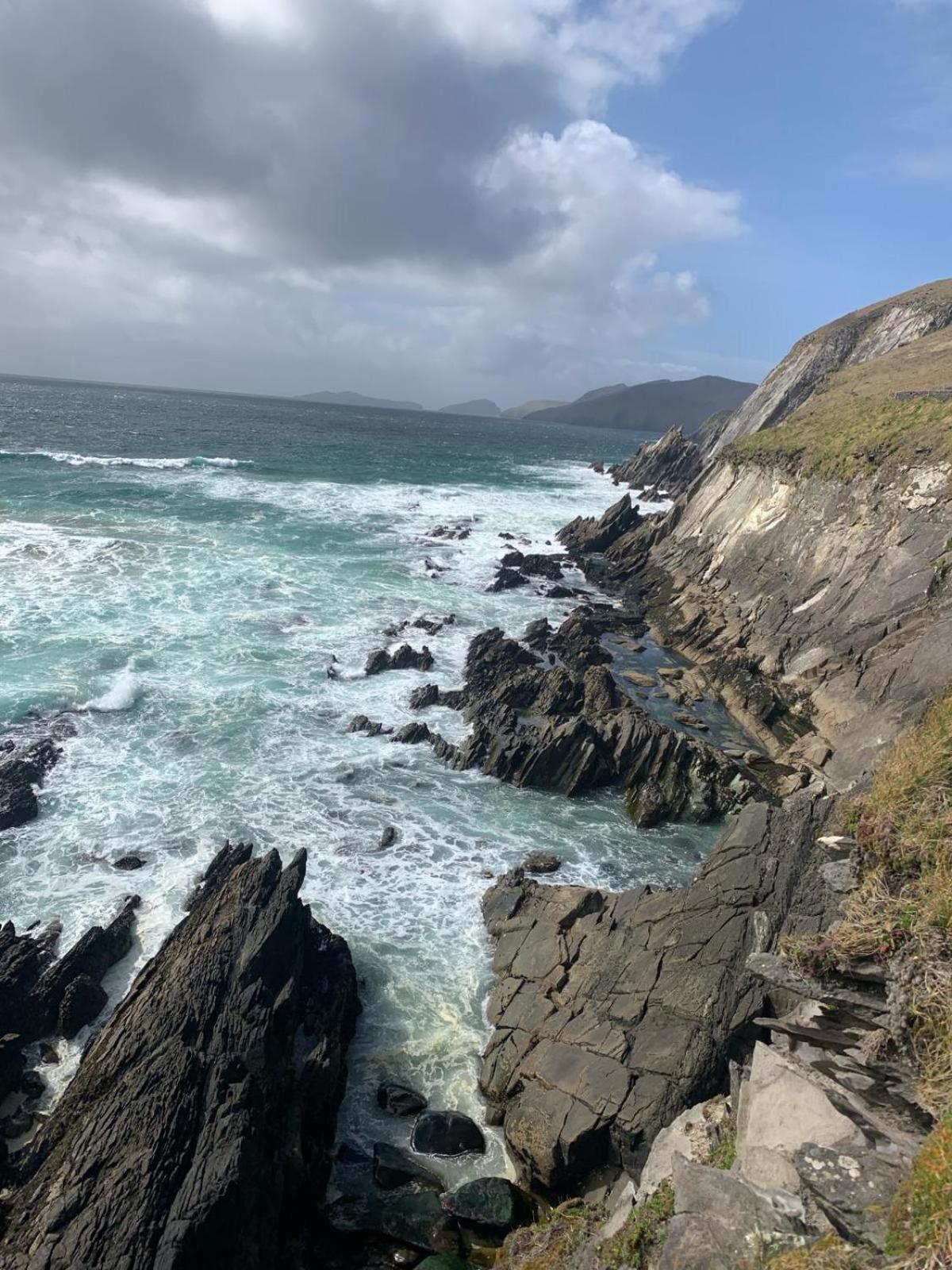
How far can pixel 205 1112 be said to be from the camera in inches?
390

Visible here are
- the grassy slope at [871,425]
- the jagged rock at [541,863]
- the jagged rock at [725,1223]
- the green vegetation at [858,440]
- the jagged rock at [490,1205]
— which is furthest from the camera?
the grassy slope at [871,425]

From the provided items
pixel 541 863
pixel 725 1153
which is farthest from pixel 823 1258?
pixel 541 863

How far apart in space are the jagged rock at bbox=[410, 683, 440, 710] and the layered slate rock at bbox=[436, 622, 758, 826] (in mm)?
1296

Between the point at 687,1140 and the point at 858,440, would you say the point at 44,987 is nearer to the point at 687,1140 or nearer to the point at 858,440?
the point at 687,1140

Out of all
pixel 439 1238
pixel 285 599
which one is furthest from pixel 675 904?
pixel 285 599

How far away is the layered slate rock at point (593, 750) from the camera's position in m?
21.4

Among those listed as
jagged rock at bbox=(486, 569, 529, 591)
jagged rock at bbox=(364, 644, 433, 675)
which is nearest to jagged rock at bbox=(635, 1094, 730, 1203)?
jagged rock at bbox=(364, 644, 433, 675)

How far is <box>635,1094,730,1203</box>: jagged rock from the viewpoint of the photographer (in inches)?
338

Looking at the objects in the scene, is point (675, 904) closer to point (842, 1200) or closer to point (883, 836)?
point (883, 836)

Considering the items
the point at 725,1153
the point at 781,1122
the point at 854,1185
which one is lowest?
the point at 725,1153

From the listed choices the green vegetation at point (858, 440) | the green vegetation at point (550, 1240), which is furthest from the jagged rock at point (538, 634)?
the green vegetation at point (550, 1240)

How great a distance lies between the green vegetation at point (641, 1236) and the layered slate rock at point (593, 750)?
1344 cm

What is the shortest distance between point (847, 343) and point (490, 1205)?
78427 mm

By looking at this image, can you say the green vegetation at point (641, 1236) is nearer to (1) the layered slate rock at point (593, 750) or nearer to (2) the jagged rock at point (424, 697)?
(1) the layered slate rock at point (593, 750)
